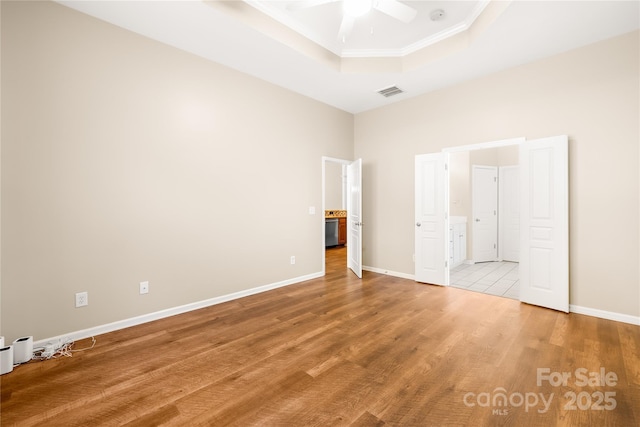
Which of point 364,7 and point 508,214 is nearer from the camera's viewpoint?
point 364,7

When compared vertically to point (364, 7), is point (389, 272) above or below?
below

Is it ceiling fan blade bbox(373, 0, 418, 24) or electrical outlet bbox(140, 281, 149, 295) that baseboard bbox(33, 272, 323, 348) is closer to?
electrical outlet bbox(140, 281, 149, 295)

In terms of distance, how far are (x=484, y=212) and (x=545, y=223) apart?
9.91 ft

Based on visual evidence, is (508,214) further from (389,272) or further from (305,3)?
(305,3)

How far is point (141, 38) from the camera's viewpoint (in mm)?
3062

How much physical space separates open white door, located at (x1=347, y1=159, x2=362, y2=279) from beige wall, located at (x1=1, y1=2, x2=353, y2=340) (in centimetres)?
140

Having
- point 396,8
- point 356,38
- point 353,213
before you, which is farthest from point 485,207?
point 396,8

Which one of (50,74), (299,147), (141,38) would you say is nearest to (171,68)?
(141,38)

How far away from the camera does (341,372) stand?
213 centimetres

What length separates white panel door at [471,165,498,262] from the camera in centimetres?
616

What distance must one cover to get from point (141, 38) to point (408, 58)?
327 cm

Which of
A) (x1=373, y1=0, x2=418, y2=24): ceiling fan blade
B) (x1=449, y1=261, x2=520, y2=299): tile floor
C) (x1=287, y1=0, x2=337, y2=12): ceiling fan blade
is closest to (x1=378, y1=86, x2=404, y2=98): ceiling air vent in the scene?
(x1=373, y1=0, x2=418, y2=24): ceiling fan blade

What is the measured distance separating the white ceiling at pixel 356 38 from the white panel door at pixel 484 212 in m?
2.82

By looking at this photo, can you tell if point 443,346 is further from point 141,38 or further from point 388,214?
point 141,38
